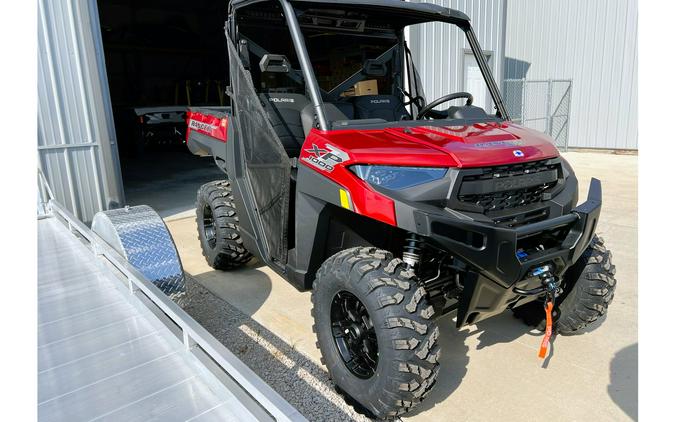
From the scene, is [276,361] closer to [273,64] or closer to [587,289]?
[273,64]

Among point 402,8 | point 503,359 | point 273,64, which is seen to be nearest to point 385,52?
point 402,8

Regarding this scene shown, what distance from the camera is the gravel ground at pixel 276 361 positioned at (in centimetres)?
244

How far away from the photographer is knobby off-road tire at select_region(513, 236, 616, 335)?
273 cm

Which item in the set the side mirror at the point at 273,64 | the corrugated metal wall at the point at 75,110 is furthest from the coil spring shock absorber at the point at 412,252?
the corrugated metal wall at the point at 75,110

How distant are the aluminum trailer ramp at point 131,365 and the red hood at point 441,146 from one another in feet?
3.82

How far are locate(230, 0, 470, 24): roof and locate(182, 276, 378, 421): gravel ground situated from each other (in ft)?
7.06

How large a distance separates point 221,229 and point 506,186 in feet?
8.25

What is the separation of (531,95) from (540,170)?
12371 millimetres

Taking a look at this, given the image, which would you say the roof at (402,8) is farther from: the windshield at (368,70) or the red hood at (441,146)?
the red hood at (441,146)

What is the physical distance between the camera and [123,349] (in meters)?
1.97

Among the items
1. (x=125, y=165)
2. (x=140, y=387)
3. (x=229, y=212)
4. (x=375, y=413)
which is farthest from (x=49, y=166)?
(x=125, y=165)

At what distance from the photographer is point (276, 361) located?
2857mm

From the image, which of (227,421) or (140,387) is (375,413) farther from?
(140,387)

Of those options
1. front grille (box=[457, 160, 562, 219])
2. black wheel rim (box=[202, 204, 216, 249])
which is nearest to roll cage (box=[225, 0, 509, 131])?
front grille (box=[457, 160, 562, 219])
